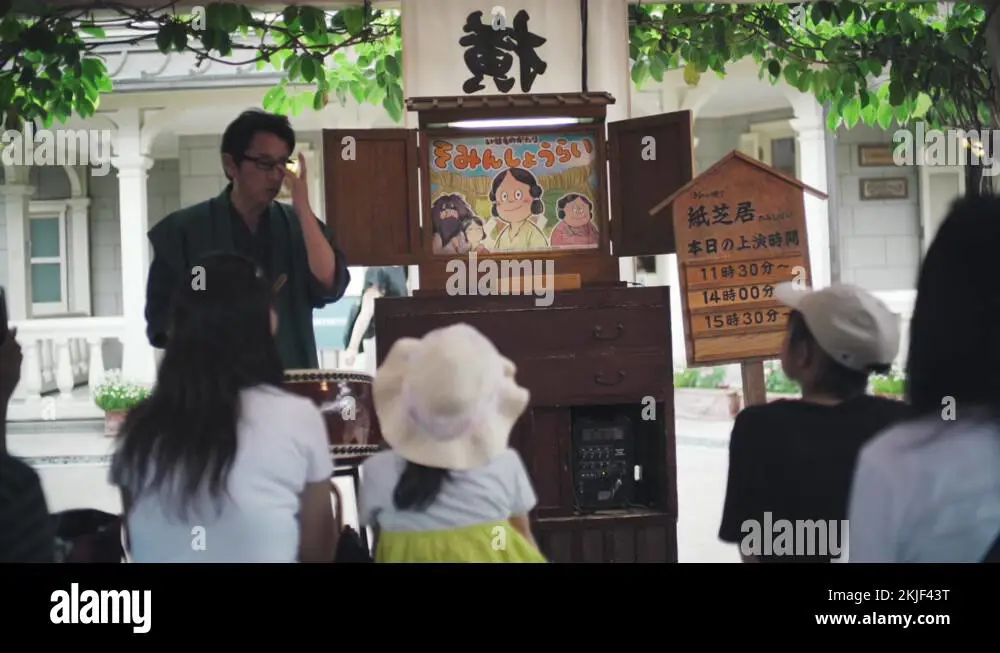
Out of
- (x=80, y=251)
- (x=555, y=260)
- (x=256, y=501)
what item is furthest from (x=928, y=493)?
(x=80, y=251)

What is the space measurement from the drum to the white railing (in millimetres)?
4258

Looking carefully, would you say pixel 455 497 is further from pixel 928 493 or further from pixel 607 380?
pixel 928 493

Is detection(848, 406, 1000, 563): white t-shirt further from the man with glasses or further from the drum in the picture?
the man with glasses

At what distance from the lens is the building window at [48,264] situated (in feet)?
29.7

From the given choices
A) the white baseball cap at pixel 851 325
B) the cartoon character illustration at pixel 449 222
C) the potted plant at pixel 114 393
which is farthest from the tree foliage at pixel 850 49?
the potted plant at pixel 114 393

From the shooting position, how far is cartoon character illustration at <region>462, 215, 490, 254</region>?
131 inches

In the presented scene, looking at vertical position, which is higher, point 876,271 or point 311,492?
point 876,271

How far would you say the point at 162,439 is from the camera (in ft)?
8.61

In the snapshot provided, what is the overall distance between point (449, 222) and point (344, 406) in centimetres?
65

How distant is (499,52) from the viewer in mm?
3711
